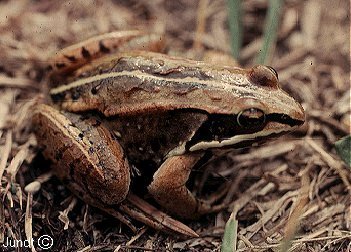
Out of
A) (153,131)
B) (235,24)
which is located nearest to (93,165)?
(153,131)

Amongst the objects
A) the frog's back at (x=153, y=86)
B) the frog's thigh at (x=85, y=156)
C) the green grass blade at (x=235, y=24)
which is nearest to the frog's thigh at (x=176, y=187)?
the frog's thigh at (x=85, y=156)

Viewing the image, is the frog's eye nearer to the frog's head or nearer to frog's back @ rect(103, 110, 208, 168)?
the frog's head

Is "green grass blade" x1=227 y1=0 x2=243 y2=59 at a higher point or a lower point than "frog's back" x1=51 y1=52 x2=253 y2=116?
higher

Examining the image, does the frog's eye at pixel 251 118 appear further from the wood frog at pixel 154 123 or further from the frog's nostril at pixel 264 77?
the frog's nostril at pixel 264 77

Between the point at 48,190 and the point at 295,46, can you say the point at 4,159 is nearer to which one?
the point at 48,190

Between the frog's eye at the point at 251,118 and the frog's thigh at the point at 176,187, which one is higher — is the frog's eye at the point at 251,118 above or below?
above

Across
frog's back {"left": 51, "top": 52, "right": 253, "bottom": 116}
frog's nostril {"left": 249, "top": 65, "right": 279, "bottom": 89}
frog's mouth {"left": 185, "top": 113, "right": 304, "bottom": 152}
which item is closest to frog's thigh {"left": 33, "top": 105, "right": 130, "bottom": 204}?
frog's back {"left": 51, "top": 52, "right": 253, "bottom": 116}

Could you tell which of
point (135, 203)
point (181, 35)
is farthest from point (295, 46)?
point (135, 203)

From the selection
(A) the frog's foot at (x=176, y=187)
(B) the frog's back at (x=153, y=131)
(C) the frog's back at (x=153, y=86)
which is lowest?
(A) the frog's foot at (x=176, y=187)
